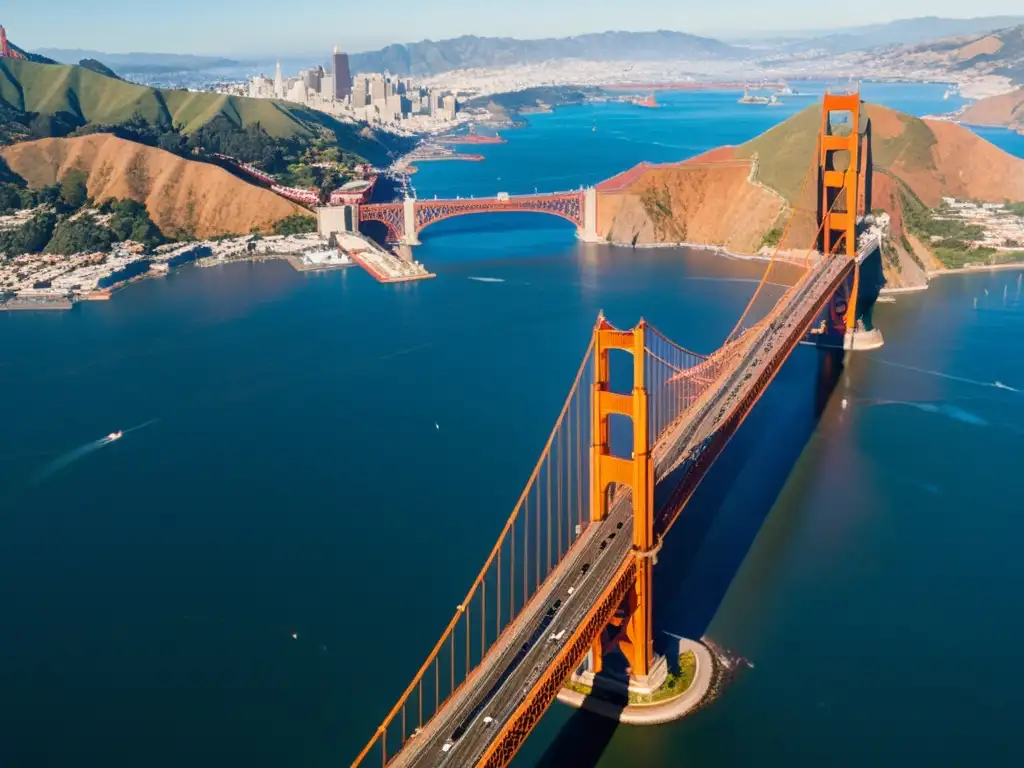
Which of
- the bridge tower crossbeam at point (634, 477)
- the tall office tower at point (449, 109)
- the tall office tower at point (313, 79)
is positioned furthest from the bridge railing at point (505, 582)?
the tall office tower at point (313, 79)

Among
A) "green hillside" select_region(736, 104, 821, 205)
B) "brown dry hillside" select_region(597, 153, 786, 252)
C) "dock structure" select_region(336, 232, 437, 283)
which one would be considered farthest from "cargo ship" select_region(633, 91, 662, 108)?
"dock structure" select_region(336, 232, 437, 283)

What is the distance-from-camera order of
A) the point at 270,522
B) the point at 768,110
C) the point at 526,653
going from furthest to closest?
the point at 768,110, the point at 270,522, the point at 526,653

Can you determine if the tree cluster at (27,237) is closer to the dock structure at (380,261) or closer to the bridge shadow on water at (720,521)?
the dock structure at (380,261)

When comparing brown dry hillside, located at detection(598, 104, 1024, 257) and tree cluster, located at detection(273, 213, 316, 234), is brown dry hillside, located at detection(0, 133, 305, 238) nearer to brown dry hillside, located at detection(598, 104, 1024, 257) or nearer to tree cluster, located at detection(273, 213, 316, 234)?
tree cluster, located at detection(273, 213, 316, 234)

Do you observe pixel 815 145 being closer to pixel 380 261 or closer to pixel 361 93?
pixel 380 261

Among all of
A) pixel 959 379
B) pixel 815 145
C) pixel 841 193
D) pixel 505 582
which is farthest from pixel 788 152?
pixel 505 582

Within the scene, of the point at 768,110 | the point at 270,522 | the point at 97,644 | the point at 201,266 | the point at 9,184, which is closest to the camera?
the point at 97,644

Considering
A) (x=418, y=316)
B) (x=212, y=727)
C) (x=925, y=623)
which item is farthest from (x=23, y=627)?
(x=418, y=316)

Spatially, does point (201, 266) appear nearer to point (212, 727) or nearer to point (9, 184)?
point (9, 184)
